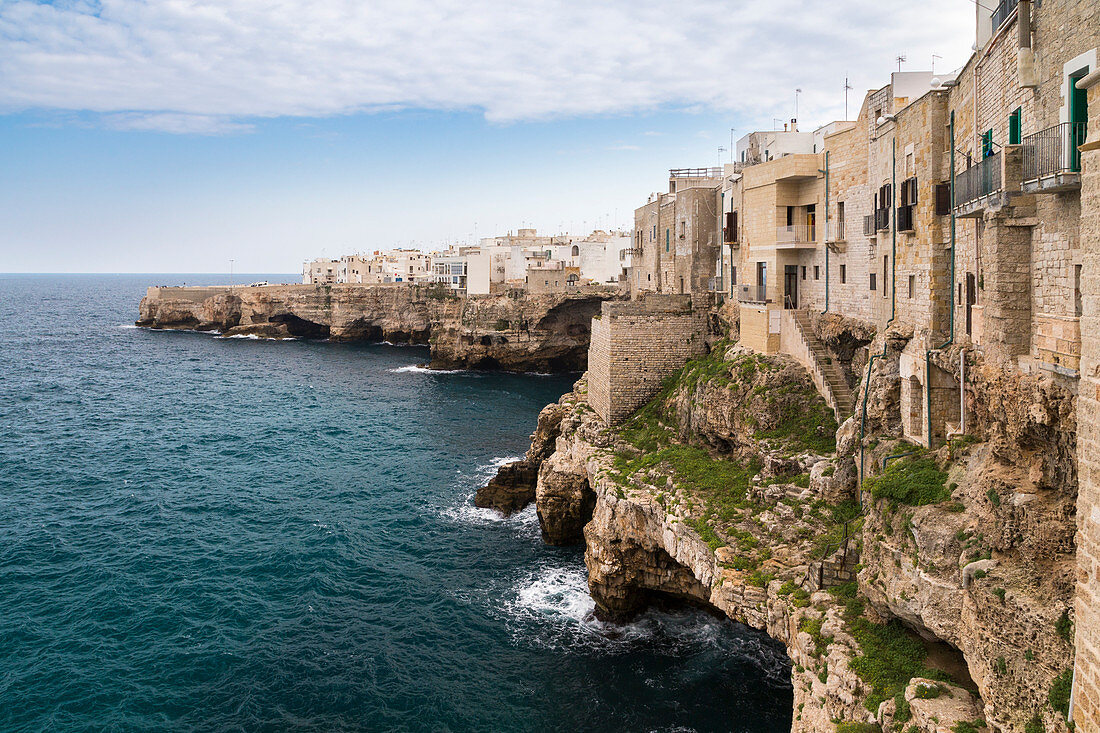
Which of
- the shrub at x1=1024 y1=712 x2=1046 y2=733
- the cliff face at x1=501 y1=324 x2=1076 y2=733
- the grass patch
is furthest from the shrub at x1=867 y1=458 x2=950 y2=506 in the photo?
the shrub at x1=1024 y1=712 x2=1046 y2=733

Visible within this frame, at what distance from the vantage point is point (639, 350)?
115 ft

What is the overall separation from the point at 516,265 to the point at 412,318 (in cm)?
1496

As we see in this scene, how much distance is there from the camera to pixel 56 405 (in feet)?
205

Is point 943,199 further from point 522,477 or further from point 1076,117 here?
point 522,477

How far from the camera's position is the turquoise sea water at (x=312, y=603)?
2223 centimetres

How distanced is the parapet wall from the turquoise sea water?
7023 mm

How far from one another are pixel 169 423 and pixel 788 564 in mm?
49162

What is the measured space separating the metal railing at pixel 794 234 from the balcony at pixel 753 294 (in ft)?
6.63

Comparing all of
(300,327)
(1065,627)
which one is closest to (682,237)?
(1065,627)

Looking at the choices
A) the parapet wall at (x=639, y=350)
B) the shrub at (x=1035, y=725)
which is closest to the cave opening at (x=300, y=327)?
the parapet wall at (x=639, y=350)

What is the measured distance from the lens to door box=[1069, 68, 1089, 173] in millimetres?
11734

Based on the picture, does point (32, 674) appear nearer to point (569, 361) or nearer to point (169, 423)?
point (169, 423)

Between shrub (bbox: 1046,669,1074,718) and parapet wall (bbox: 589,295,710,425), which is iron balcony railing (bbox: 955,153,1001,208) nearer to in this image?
shrub (bbox: 1046,669,1074,718)

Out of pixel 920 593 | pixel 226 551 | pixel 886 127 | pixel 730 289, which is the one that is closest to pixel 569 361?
pixel 730 289
